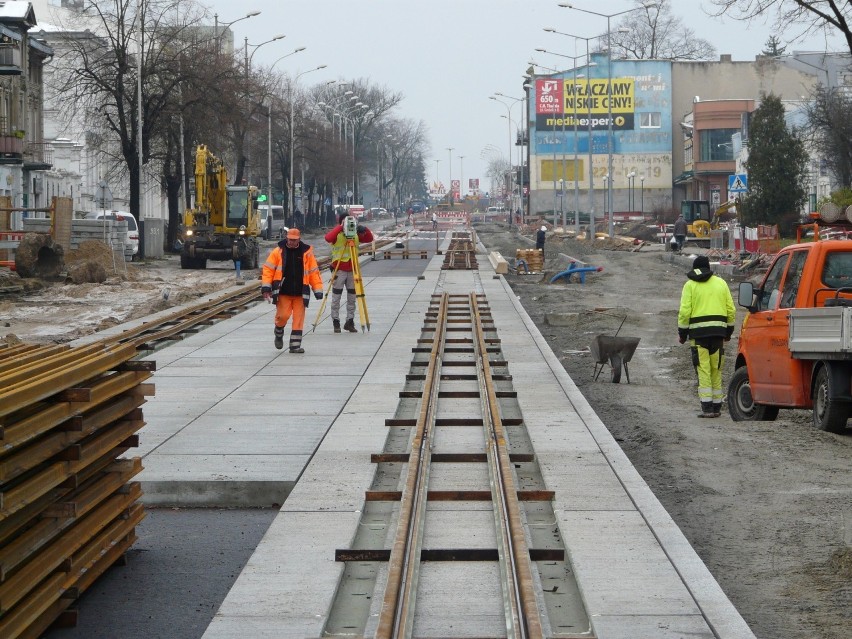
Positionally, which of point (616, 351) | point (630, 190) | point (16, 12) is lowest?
point (616, 351)

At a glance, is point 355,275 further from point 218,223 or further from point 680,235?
point 680,235

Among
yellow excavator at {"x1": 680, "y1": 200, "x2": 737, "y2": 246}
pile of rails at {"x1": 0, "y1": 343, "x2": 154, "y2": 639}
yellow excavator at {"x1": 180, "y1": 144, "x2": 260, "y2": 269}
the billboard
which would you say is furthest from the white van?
pile of rails at {"x1": 0, "y1": 343, "x2": 154, "y2": 639}

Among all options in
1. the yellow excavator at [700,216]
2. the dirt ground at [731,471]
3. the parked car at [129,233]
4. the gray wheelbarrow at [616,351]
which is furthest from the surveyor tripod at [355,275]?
the yellow excavator at [700,216]

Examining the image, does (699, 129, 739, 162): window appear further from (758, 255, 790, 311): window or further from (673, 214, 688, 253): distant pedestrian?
(758, 255, 790, 311): window

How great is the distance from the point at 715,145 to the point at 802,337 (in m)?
88.7

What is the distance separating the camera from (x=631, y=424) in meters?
14.0

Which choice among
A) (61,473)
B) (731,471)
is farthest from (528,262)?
(61,473)

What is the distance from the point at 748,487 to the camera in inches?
405

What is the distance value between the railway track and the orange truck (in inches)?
97.7

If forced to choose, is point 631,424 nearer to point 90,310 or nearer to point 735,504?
point 735,504

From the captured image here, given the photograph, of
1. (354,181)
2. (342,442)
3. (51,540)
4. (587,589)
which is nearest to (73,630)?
(51,540)

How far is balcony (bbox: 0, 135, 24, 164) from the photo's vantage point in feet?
179

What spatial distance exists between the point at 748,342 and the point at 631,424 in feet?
4.82

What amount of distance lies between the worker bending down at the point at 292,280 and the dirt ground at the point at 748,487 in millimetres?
3896
